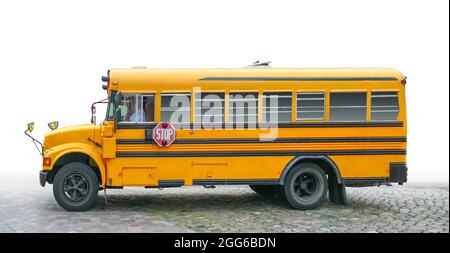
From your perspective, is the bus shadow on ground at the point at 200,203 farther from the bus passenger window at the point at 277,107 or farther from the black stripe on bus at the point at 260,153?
the bus passenger window at the point at 277,107

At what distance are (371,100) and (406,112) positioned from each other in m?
0.83

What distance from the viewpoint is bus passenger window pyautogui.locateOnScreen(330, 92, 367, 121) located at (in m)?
10.6

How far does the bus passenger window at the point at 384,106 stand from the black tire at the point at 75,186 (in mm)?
6270

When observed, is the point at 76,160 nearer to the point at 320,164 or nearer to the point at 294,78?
the point at 294,78

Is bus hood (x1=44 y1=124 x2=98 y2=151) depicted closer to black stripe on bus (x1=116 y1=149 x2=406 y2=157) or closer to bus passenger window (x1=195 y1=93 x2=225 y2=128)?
black stripe on bus (x1=116 y1=149 x2=406 y2=157)

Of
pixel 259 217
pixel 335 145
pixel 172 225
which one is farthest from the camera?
pixel 335 145

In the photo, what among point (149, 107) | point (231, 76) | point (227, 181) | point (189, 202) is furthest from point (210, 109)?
point (189, 202)

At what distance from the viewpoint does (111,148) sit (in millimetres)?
10133

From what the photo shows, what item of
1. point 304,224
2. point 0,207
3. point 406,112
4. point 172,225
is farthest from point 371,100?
point 0,207

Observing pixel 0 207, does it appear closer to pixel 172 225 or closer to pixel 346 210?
pixel 172 225

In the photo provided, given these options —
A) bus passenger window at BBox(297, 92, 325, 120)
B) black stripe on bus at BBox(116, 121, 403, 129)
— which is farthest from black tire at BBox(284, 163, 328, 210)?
bus passenger window at BBox(297, 92, 325, 120)

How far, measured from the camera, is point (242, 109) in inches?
409

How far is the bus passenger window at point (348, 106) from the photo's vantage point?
1064 centimetres

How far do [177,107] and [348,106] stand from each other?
148 inches
